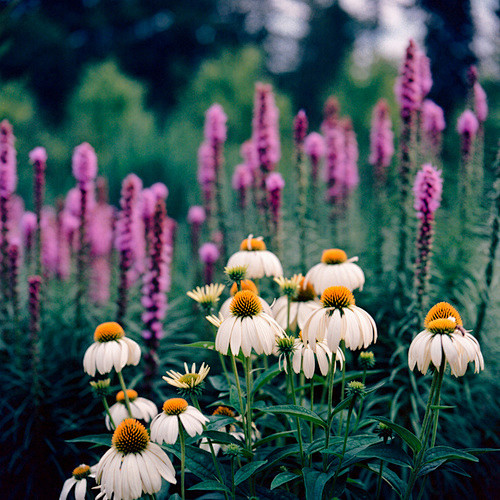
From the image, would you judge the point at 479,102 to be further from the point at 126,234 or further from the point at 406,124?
the point at 126,234

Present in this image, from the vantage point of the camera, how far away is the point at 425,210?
95.6 inches

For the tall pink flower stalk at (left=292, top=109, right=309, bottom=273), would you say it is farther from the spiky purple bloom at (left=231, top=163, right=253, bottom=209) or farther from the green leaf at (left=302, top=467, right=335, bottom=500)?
the green leaf at (left=302, top=467, right=335, bottom=500)

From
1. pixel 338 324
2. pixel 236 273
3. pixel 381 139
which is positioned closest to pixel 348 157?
pixel 381 139

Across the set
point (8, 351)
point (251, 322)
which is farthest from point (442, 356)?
point (8, 351)

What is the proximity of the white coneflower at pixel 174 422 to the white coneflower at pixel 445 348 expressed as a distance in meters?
0.69

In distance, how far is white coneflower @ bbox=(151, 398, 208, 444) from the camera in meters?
1.42

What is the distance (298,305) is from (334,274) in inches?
9.4

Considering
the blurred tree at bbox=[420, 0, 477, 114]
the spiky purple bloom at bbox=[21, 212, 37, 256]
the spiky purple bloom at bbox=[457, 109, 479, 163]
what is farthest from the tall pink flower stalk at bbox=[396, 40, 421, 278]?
the blurred tree at bbox=[420, 0, 477, 114]

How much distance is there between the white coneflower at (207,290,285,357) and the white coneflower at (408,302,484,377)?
0.42 meters

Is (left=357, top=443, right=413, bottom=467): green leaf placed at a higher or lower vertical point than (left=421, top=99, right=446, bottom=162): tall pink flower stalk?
lower

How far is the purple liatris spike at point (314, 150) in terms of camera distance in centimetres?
418

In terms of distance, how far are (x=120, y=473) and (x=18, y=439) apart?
199cm

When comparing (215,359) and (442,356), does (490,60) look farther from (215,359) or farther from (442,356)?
(442,356)

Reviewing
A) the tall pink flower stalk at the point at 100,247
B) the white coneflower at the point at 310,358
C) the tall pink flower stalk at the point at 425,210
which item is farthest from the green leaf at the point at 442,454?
the tall pink flower stalk at the point at 100,247
